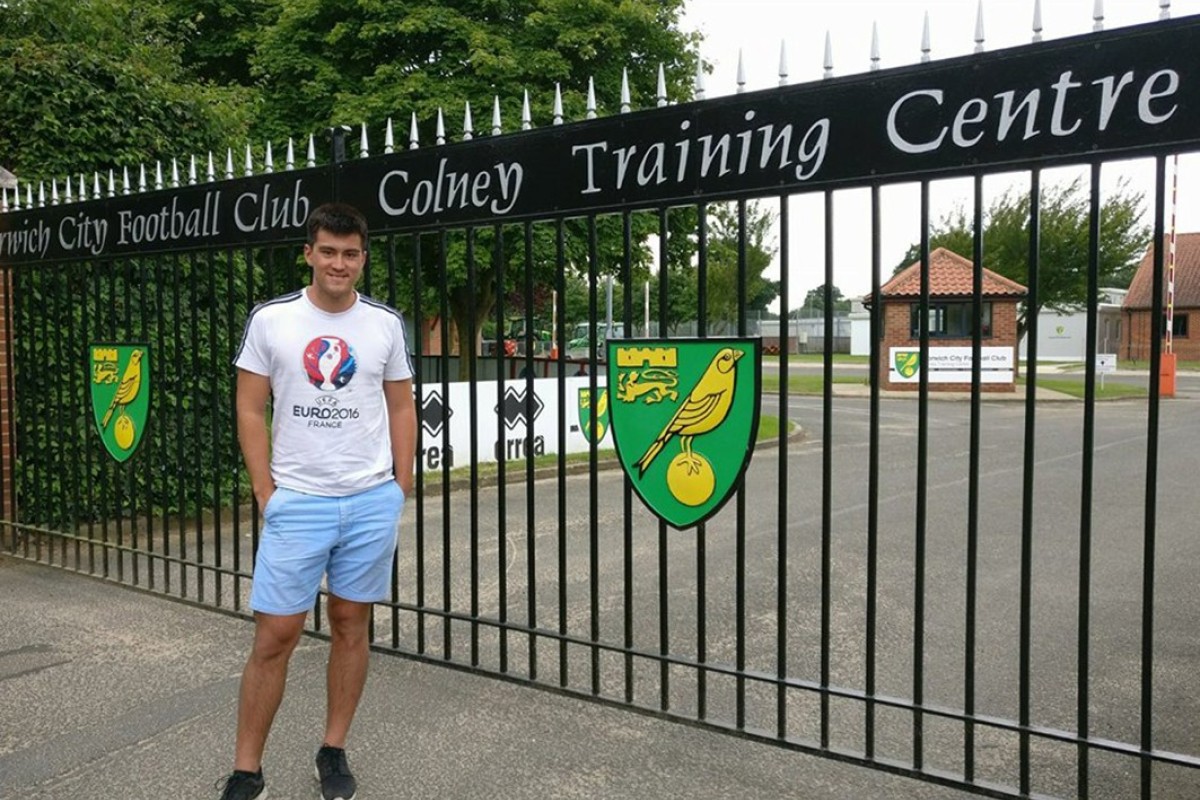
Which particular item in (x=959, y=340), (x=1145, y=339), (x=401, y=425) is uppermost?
(x=1145, y=339)

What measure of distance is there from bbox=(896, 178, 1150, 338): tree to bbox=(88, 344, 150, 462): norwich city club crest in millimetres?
23647

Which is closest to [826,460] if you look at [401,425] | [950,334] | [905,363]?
[401,425]

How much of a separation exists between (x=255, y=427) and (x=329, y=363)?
0.33 m

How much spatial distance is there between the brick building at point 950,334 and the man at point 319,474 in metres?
22.8

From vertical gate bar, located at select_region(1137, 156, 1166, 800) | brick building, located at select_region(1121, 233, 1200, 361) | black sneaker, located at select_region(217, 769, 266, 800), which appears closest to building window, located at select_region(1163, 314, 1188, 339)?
brick building, located at select_region(1121, 233, 1200, 361)

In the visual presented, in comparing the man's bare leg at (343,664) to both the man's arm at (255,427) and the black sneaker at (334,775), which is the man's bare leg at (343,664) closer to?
the black sneaker at (334,775)

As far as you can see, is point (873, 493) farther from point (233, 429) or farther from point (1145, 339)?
point (1145, 339)

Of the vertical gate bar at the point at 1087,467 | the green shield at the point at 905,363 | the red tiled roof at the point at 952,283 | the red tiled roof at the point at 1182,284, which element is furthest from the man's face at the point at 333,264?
the red tiled roof at the point at 1182,284

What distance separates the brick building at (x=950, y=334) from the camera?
2484 centimetres

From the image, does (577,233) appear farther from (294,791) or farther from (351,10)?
(294,791)

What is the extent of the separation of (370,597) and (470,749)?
0.80 meters

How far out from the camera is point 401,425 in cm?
347

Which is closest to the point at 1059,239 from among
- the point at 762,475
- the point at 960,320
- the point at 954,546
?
the point at 960,320

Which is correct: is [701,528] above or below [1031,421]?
below
